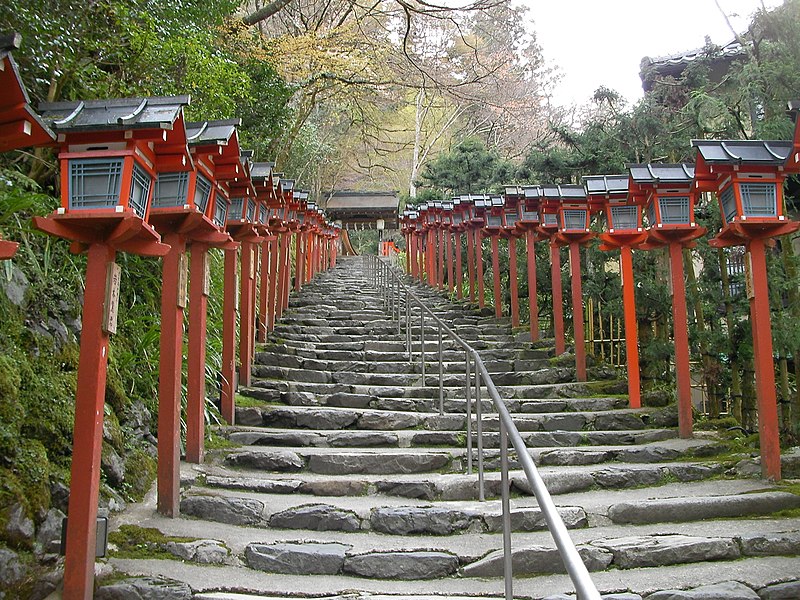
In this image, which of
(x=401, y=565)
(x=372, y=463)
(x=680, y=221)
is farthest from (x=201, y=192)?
(x=680, y=221)

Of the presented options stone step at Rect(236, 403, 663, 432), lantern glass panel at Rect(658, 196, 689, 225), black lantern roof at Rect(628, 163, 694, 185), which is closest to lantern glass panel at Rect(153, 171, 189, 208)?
stone step at Rect(236, 403, 663, 432)

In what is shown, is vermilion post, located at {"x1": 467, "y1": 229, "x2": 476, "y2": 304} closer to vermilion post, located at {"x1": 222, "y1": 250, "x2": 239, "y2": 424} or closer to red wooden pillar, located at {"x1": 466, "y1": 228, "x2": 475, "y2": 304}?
red wooden pillar, located at {"x1": 466, "y1": 228, "x2": 475, "y2": 304}

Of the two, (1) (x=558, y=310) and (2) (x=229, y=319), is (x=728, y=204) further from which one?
(2) (x=229, y=319)

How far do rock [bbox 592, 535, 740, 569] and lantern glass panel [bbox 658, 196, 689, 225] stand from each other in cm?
363

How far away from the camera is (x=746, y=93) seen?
25.4 ft

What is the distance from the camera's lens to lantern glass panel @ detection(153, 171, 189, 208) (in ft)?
16.5

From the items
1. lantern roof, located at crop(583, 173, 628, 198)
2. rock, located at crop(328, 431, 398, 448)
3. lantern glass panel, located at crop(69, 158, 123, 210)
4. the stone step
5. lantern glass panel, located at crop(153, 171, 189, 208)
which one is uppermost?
lantern roof, located at crop(583, 173, 628, 198)

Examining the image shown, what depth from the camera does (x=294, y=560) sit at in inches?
174

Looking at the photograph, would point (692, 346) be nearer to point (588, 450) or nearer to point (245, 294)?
point (588, 450)

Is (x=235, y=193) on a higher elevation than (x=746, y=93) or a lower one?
lower

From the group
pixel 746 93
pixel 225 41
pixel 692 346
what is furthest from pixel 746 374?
pixel 225 41

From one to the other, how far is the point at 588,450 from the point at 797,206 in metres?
5.20

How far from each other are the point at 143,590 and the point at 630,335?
20.3ft

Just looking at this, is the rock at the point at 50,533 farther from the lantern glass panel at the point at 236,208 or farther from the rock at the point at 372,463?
the lantern glass panel at the point at 236,208
